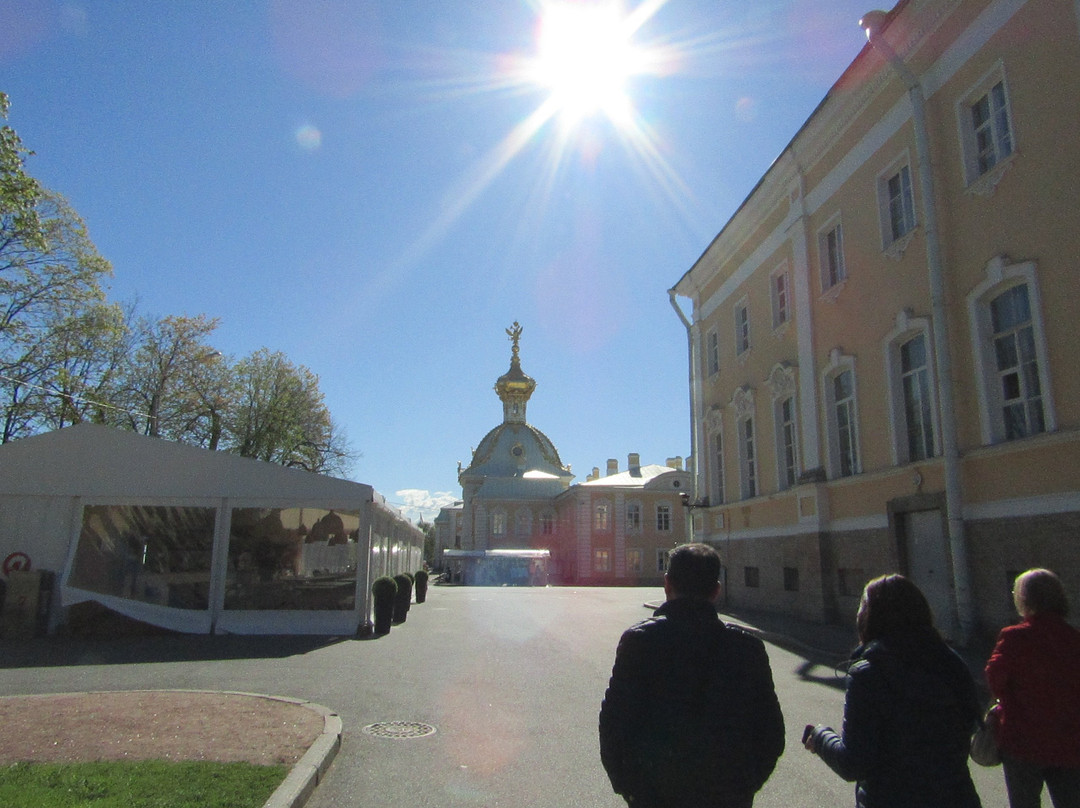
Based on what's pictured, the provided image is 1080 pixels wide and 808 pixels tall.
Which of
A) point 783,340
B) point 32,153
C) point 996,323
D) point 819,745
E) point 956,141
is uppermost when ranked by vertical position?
point 32,153

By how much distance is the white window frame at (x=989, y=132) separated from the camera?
38.5ft

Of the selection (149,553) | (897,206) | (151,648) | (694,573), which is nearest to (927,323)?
(897,206)

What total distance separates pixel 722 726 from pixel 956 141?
12.9 meters

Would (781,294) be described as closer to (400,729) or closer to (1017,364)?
(1017,364)

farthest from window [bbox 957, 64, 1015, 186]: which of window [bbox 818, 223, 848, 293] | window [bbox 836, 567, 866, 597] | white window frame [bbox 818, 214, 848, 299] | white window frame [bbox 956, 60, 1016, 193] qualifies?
window [bbox 836, 567, 866, 597]

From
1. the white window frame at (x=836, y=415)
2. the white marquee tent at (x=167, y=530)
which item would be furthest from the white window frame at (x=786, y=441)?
the white marquee tent at (x=167, y=530)

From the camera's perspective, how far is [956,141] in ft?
42.5

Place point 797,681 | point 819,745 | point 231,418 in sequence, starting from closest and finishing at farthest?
point 819,745
point 797,681
point 231,418

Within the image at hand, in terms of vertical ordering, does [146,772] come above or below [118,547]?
below

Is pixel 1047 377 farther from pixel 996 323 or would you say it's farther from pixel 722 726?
pixel 722 726

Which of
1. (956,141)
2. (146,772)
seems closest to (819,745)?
(146,772)

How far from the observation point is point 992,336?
39.5ft

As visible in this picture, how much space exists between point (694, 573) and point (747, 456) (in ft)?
64.7

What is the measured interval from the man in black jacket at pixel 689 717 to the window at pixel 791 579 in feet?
53.0
